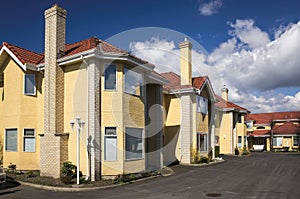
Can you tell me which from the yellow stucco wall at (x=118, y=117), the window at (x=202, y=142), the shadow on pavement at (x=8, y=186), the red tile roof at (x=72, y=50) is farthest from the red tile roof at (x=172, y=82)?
the shadow on pavement at (x=8, y=186)

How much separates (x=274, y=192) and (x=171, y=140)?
1291 cm

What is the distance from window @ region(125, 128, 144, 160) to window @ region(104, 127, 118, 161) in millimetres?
687

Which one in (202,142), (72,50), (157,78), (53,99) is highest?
(72,50)

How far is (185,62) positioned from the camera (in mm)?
25078

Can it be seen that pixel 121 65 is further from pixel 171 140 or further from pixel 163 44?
pixel 171 140

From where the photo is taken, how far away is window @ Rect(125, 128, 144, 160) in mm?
16219

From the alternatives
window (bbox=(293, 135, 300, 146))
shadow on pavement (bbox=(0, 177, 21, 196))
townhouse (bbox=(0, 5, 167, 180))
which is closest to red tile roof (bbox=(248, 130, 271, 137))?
window (bbox=(293, 135, 300, 146))

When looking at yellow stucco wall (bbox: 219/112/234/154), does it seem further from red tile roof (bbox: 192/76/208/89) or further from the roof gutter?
the roof gutter

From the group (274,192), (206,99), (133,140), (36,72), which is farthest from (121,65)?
(206,99)

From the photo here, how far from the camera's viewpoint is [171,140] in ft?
82.0

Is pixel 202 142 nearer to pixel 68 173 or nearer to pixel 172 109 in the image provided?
pixel 172 109

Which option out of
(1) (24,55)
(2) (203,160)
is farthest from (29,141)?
(2) (203,160)

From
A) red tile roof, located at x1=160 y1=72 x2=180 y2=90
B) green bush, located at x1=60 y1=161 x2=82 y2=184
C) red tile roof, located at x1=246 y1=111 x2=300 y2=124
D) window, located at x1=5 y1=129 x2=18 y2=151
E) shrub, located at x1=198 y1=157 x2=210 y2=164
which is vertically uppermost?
red tile roof, located at x1=160 y1=72 x2=180 y2=90

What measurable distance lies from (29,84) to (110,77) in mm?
5342
